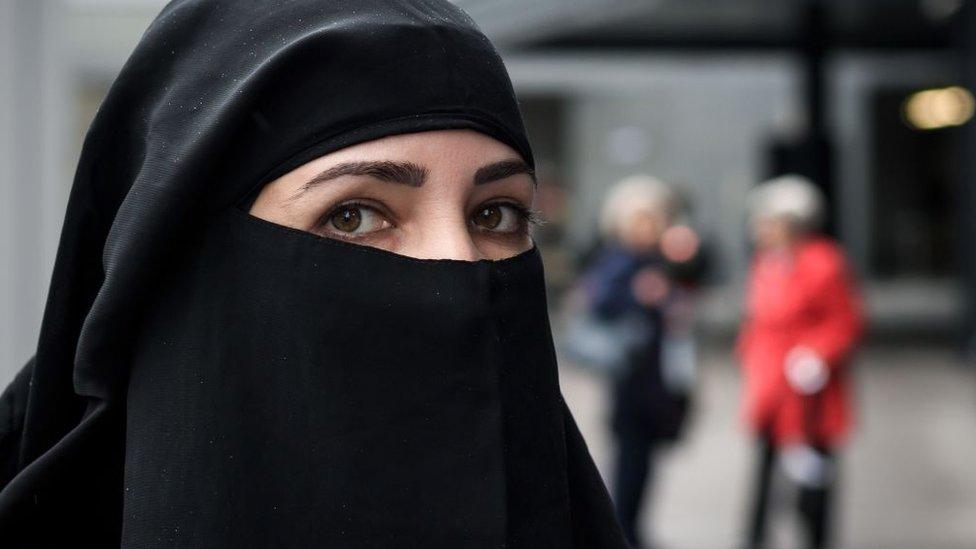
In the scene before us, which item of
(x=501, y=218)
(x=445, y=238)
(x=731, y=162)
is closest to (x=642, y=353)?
(x=501, y=218)

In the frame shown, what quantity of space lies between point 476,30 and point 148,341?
22.2 inches

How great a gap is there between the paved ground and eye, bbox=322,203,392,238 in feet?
16.8

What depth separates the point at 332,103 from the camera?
4.98ft

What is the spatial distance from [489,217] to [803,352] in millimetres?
4432

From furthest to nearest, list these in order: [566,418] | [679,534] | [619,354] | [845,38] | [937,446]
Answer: [845,38] < [937,446] < [679,534] < [619,354] < [566,418]

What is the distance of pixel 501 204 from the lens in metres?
1.69

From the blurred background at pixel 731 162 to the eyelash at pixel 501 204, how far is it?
0.15m

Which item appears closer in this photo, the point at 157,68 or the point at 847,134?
the point at 157,68

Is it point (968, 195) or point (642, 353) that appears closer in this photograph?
point (642, 353)

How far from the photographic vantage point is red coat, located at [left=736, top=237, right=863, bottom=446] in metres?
5.92

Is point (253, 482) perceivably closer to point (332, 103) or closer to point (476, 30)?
point (332, 103)

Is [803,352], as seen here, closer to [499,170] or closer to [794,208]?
[794,208]

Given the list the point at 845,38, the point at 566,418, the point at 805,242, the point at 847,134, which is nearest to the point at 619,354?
the point at 805,242

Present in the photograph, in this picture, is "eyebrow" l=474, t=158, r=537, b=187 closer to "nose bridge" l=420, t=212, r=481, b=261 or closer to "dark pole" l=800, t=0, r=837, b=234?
"nose bridge" l=420, t=212, r=481, b=261
